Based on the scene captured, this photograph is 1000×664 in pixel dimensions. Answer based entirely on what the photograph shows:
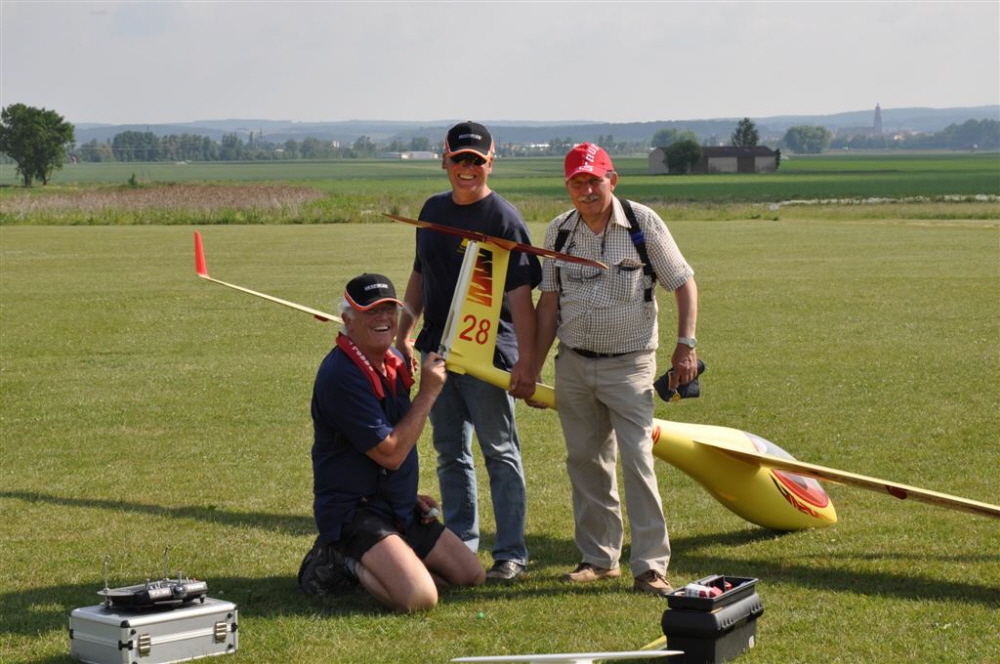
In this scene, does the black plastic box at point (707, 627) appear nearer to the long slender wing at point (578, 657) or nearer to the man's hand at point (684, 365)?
the long slender wing at point (578, 657)

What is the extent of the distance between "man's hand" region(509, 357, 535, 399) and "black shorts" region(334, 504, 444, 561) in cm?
88

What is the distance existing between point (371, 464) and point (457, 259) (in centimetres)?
118

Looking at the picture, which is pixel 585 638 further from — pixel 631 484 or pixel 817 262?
pixel 817 262

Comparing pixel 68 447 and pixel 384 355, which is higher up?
pixel 384 355

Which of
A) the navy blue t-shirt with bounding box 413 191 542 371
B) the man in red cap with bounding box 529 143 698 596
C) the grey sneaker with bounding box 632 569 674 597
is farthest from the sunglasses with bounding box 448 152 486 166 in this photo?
the grey sneaker with bounding box 632 569 674 597

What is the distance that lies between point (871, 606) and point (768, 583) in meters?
0.59

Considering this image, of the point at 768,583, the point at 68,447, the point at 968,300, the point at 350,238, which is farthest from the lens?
the point at 350,238

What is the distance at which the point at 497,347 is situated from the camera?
6688 mm

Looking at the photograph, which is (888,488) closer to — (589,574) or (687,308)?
(687,308)

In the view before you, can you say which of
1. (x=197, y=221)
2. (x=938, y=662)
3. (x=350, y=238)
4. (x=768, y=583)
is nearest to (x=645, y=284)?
(x=768, y=583)

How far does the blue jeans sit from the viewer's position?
6.71 m

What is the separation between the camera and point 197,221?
4950cm

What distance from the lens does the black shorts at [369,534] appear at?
20.1 feet

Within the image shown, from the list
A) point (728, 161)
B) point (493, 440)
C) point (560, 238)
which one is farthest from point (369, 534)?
point (728, 161)
